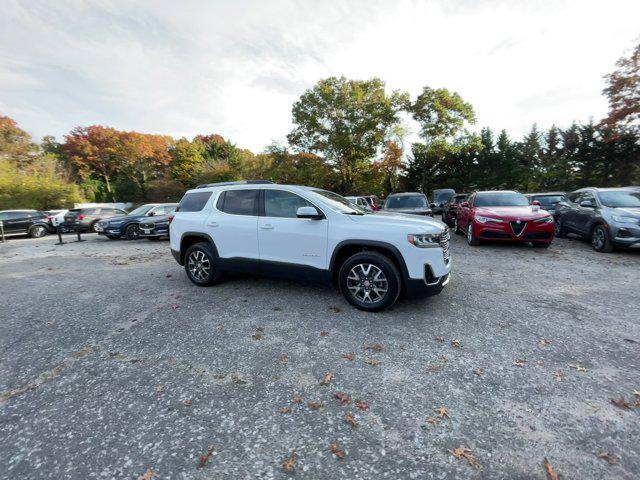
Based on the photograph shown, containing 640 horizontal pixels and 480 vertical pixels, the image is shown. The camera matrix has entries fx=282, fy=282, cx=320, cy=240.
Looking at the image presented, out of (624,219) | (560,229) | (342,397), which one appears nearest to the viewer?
(342,397)

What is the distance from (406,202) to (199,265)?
26.1 feet

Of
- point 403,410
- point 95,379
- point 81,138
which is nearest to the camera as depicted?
point 403,410

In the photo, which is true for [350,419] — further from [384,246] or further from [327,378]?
[384,246]

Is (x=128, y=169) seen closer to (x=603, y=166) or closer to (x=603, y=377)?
(x=603, y=377)

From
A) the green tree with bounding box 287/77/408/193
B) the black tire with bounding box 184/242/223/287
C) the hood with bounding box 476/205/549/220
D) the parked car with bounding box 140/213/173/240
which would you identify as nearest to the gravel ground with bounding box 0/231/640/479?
the black tire with bounding box 184/242/223/287

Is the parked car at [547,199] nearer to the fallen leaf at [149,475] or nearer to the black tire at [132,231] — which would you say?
the fallen leaf at [149,475]

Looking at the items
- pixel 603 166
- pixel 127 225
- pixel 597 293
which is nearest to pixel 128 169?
pixel 127 225

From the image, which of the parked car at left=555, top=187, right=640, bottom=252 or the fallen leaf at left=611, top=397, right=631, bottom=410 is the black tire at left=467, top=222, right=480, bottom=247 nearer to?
the parked car at left=555, top=187, right=640, bottom=252

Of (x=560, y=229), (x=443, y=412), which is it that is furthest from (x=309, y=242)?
(x=560, y=229)

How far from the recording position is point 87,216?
1554 centimetres

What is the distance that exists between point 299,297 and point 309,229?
4.03ft

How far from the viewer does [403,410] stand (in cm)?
229

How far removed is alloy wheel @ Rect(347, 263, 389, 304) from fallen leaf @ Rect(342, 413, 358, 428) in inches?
74.4


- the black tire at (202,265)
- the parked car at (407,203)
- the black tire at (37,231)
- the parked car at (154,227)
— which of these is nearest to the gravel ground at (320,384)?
the black tire at (202,265)
